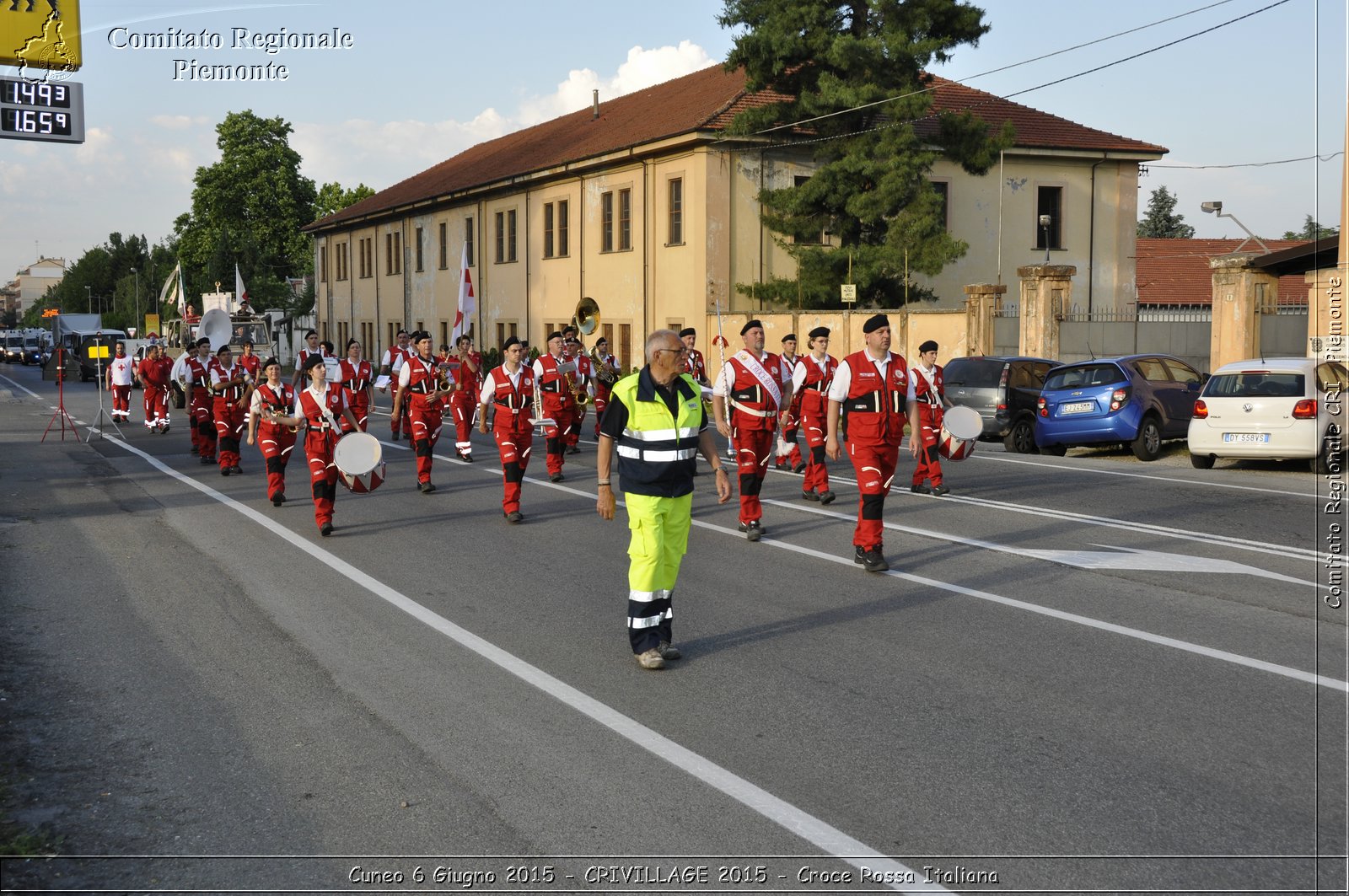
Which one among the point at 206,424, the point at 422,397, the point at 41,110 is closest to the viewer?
the point at 41,110

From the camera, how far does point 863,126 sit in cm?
3406

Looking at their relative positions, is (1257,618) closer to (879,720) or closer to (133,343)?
(879,720)

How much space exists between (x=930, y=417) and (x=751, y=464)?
3.73 meters

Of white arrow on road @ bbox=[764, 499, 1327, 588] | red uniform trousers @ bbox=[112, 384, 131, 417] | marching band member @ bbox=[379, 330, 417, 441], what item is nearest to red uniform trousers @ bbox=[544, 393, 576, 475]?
marching band member @ bbox=[379, 330, 417, 441]

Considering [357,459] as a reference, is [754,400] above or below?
above

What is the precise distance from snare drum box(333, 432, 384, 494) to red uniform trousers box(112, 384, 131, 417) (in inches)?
688

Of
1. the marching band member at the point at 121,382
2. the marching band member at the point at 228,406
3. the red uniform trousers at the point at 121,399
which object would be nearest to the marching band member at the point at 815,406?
the marching band member at the point at 228,406

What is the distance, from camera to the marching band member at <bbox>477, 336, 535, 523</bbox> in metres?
13.3

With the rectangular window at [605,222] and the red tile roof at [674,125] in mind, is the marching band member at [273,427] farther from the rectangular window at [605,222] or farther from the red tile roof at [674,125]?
the rectangular window at [605,222]

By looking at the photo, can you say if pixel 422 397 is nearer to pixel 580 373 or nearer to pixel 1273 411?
pixel 580 373

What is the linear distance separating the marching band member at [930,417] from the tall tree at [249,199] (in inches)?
2664

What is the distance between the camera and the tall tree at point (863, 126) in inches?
1247

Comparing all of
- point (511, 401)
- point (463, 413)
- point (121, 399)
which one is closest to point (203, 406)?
point (463, 413)

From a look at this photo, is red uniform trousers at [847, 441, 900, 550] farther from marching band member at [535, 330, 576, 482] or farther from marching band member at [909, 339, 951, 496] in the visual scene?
marching band member at [535, 330, 576, 482]
